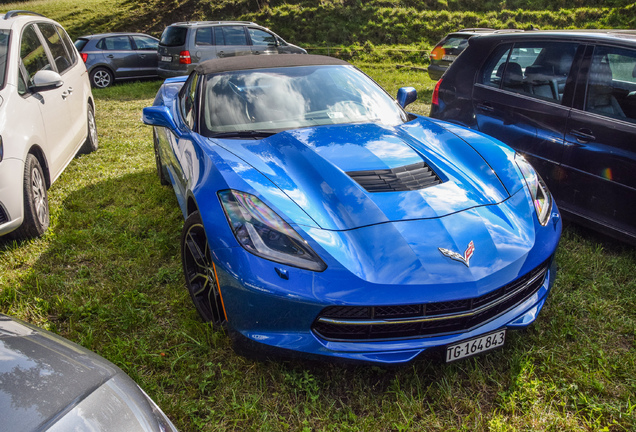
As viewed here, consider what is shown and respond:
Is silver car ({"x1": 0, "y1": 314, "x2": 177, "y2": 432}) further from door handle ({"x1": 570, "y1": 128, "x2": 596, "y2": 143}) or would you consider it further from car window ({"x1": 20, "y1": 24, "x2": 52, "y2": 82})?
car window ({"x1": 20, "y1": 24, "x2": 52, "y2": 82})

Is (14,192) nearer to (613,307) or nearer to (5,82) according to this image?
(5,82)

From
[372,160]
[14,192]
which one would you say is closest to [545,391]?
[372,160]

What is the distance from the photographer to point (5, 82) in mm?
3824

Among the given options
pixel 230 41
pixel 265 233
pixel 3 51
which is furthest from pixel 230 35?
pixel 265 233

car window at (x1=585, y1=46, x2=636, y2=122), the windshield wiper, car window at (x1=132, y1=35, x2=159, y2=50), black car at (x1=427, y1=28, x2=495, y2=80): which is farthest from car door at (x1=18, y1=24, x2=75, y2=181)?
car window at (x1=132, y1=35, x2=159, y2=50)

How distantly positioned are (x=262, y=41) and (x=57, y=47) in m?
7.04

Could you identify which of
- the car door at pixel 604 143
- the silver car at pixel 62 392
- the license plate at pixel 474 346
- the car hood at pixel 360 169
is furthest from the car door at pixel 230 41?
the silver car at pixel 62 392

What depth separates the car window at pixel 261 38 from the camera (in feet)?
38.3

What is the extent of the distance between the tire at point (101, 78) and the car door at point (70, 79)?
670 cm

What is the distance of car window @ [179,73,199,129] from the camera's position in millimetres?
3316

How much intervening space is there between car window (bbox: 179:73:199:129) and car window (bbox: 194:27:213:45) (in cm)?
749

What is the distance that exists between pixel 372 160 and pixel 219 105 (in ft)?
3.95

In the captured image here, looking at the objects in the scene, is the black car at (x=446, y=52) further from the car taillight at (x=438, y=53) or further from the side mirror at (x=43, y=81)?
the side mirror at (x=43, y=81)

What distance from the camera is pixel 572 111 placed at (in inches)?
139
